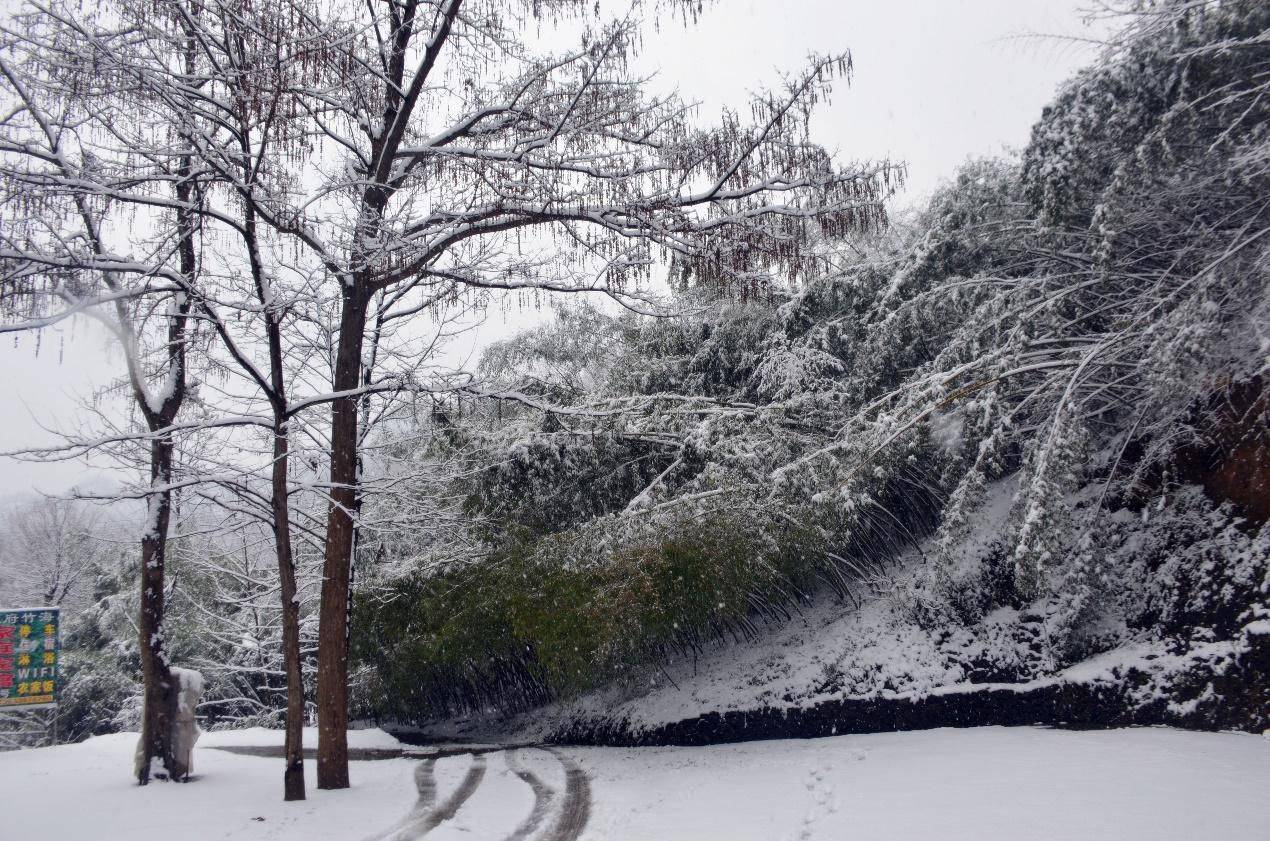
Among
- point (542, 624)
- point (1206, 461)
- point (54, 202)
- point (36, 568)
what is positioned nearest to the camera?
point (54, 202)

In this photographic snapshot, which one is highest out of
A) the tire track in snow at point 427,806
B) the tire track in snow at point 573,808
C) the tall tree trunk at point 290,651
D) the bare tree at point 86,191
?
the bare tree at point 86,191

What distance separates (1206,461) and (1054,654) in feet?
8.37

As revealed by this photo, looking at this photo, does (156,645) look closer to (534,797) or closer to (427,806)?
(427,806)

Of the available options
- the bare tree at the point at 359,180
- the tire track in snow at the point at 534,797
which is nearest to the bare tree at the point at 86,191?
the bare tree at the point at 359,180

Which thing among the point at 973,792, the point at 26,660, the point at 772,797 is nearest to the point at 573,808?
the point at 772,797

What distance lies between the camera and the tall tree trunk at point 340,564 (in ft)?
23.0

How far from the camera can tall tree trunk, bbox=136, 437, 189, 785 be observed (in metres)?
7.55

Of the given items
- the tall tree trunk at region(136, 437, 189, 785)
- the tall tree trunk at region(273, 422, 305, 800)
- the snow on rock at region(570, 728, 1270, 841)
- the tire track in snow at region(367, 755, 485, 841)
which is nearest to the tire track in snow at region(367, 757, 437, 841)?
the tire track in snow at region(367, 755, 485, 841)

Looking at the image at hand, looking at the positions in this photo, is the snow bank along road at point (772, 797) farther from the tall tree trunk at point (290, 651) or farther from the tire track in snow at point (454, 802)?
the tall tree trunk at point (290, 651)

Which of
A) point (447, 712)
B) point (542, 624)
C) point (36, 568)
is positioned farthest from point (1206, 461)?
point (36, 568)

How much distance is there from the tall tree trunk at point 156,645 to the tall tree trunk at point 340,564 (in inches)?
68.5

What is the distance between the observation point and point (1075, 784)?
5410mm

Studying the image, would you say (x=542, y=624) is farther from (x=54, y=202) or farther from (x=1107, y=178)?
(x=1107, y=178)

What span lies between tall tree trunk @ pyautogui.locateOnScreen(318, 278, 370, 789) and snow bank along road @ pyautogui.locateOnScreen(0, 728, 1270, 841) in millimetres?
373
